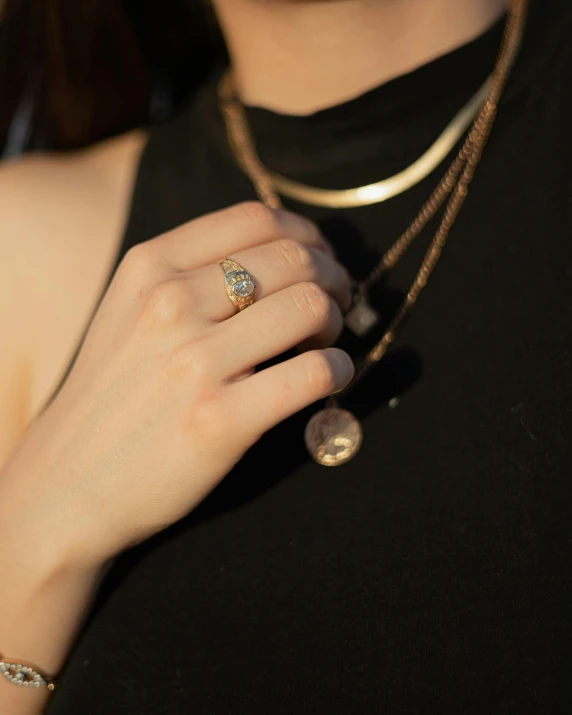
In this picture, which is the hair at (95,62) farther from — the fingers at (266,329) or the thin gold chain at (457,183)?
the fingers at (266,329)

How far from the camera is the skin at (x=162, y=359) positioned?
2.68 feet

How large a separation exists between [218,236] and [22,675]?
628 mm

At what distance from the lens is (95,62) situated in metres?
1.50

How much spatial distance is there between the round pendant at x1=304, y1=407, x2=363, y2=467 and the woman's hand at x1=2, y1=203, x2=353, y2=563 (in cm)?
11

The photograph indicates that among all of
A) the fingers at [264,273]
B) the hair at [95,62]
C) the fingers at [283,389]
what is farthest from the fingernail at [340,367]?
the hair at [95,62]

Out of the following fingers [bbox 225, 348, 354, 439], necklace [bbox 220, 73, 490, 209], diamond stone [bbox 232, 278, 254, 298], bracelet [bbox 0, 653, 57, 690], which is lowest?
bracelet [bbox 0, 653, 57, 690]

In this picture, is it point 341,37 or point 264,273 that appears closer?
point 264,273

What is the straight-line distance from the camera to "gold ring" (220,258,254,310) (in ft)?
2.81

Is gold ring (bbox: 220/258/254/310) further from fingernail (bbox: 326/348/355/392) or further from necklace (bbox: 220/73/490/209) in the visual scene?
necklace (bbox: 220/73/490/209)

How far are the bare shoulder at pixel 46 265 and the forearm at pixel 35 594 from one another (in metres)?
0.22

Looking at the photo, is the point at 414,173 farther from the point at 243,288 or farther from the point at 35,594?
the point at 35,594

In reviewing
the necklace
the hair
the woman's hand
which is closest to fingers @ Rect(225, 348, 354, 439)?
the woman's hand

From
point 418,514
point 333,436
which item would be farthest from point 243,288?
point 418,514

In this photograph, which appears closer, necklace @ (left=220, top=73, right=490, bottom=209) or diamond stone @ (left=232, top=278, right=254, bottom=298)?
diamond stone @ (left=232, top=278, right=254, bottom=298)
